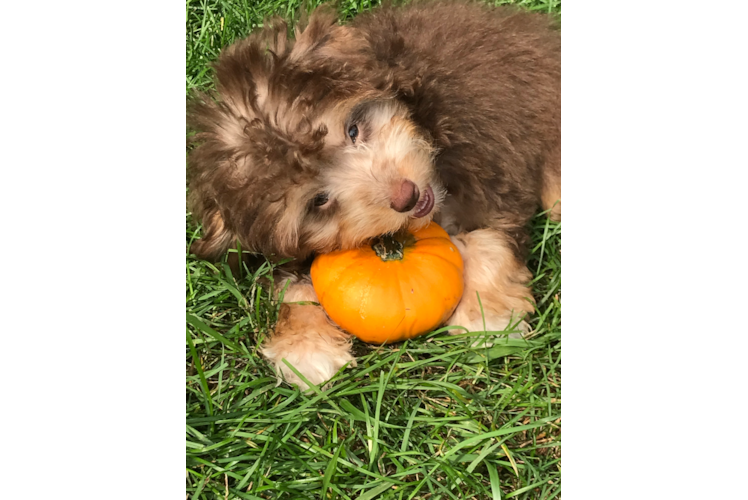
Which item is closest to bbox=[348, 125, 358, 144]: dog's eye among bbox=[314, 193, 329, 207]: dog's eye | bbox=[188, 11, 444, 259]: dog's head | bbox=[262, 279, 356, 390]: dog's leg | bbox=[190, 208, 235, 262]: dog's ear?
bbox=[188, 11, 444, 259]: dog's head

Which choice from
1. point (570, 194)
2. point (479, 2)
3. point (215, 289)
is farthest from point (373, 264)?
point (479, 2)

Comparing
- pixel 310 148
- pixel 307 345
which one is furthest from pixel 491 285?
pixel 310 148

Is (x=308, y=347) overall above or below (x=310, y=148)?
below

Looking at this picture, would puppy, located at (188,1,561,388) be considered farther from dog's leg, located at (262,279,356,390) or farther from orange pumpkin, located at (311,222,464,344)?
orange pumpkin, located at (311,222,464,344)

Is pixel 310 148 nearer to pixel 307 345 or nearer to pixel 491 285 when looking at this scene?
pixel 307 345

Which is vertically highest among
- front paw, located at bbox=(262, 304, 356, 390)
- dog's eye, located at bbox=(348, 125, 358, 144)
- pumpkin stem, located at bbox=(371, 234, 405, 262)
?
dog's eye, located at bbox=(348, 125, 358, 144)

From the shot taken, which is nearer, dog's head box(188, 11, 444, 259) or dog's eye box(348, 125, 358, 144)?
dog's head box(188, 11, 444, 259)
